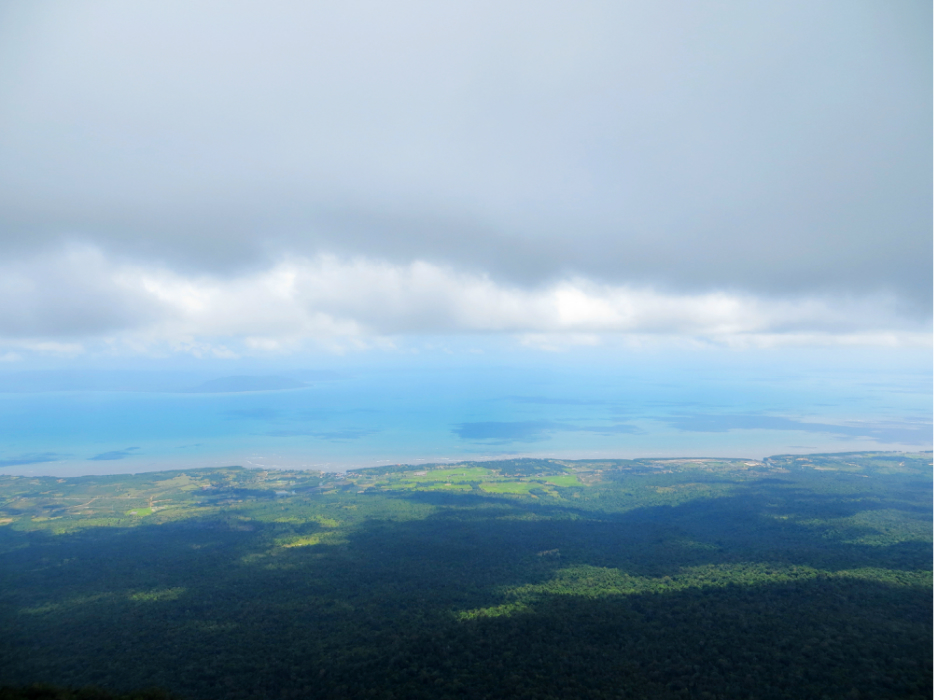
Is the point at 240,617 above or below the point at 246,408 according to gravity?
below

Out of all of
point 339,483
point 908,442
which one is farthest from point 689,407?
point 339,483

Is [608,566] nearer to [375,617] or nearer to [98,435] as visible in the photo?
[375,617]

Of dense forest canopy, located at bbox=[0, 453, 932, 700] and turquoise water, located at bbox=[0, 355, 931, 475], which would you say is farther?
turquoise water, located at bbox=[0, 355, 931, 475]

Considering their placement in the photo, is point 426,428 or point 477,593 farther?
point 426,428

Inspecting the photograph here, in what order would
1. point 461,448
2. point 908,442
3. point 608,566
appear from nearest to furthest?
Answer: point 608,566
point 908,442
point 461,448

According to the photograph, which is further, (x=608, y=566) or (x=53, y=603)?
(x=608, y=566)

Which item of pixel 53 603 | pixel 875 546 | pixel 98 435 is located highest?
pixel 98 435

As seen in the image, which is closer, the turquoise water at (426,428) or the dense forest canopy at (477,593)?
the dense forest canopy at (477,593)

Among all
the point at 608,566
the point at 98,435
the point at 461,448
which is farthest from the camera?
the point at 98,435
